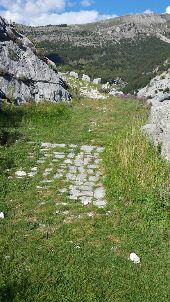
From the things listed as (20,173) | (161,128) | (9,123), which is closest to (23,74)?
(9,123)

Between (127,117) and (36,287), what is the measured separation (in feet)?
50.7

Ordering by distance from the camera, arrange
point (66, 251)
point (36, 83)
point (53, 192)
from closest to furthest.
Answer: point (66, 251), point (53, 192), point (36, 83)

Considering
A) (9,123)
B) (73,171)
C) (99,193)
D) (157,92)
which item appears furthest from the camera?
(157,92)

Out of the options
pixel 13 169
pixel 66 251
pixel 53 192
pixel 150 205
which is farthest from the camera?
pixel 13 169

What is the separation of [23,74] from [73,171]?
12110 millimetres

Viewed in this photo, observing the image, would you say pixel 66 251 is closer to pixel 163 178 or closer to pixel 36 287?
pixel 36 287

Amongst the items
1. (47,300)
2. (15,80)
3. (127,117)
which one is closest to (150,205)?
(47,300)

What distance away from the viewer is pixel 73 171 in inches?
547

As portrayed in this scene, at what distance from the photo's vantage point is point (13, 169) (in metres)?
13.5

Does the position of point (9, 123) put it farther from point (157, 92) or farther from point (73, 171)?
point (157, 92)

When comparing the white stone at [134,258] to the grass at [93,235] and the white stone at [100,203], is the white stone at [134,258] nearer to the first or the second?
the grass at [93,235]

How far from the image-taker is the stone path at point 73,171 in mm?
11988

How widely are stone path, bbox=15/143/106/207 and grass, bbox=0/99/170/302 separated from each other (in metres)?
0.27

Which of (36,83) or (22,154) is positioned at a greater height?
(36,83)
